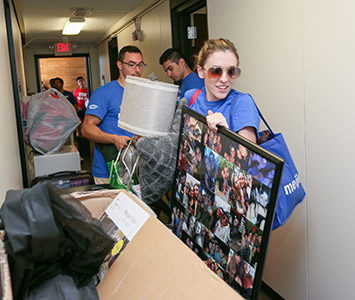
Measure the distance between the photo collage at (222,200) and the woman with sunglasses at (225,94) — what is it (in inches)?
7.1

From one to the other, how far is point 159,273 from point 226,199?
271mm

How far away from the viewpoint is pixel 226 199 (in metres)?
1.13

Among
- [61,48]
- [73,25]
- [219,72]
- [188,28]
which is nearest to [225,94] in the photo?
[219,72]

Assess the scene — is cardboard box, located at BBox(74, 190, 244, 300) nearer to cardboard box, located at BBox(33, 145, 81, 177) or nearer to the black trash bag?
the black trash bag

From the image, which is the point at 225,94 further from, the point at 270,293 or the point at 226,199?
the point at 270,293

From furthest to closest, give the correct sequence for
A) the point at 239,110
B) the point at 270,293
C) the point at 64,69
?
the point at 64,69 → the point at 270,293 → the point at 239,110

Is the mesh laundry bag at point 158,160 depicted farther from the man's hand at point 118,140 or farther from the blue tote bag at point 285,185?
the man's hand at point 118,140

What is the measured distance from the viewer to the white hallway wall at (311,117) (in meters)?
1.92

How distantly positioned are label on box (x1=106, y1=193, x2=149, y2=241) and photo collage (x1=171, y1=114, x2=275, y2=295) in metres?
0.20

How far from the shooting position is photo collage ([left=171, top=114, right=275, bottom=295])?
1009 millimetres

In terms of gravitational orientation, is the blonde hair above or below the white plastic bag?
above

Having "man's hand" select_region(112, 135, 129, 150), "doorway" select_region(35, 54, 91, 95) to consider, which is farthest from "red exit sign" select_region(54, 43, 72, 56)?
"man's hand" select_region(112, 135, 129, 150)

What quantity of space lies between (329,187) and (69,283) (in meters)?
1.56

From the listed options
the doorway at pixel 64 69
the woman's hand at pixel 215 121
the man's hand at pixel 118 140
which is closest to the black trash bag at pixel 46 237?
the woman's hand at pixel 215 121
